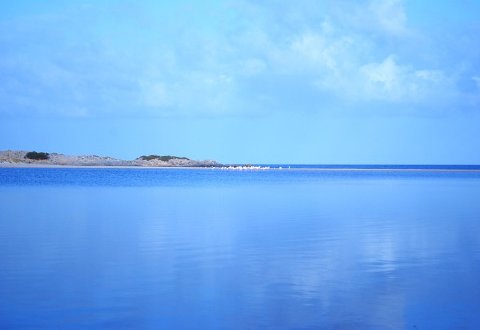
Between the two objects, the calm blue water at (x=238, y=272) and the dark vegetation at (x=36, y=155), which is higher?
the dark vegetation at (x=36, y=155)

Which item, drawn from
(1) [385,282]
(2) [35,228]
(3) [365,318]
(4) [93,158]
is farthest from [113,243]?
(4) [93,158]

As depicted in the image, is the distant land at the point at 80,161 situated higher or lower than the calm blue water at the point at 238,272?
higher

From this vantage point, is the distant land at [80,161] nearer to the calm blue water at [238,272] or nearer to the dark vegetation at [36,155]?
the dark vegetation at [36,155]

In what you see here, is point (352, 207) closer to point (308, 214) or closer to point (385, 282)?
point (308, 214)

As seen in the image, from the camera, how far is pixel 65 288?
12.9m

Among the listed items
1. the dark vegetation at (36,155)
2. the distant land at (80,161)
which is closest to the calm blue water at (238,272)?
the distant land at (80,161)

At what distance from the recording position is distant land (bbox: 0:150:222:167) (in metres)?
165

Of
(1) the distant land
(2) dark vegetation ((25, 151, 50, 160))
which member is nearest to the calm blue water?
(1) the distant land

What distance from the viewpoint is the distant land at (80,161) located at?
165250 mm

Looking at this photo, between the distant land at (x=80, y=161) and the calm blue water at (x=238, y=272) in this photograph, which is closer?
the calm blue water at (x=238, y=272)

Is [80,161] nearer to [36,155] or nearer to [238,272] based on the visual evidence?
[36,155]

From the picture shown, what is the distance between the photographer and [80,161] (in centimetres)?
17812

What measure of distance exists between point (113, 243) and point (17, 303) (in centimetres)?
803

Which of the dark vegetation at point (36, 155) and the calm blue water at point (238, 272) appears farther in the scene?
the dark vegetation at point (36, 155)
